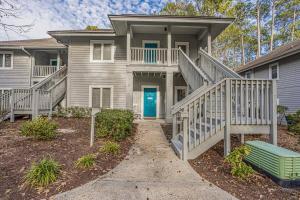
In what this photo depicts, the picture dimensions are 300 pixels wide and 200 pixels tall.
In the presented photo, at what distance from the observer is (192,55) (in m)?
13.7

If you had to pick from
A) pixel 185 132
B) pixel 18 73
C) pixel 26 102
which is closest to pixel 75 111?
pixel 26 102

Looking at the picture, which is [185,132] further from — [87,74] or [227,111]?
[87,74]

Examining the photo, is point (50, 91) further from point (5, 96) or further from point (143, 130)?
point (143, 130)

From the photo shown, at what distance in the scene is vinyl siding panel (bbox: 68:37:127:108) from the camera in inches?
523

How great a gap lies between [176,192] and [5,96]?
11.5m

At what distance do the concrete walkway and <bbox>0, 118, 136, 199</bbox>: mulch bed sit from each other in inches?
11.7

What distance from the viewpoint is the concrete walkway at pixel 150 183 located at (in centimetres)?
339

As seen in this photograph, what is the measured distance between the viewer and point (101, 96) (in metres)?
13.4

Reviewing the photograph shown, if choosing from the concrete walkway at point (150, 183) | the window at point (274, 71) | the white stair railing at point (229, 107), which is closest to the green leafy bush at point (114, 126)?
the concrete walkway at point (150, 183)

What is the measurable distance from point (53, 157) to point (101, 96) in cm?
851

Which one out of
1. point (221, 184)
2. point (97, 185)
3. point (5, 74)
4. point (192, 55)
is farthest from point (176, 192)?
point (5, 74)

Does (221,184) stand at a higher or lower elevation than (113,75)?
lower

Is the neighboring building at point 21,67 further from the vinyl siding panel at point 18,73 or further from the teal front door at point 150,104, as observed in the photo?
the teal front door at point 150,104

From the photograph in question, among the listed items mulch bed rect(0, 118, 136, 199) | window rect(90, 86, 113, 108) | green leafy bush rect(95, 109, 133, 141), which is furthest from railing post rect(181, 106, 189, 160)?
window rect(90, 86, 113, 108)
